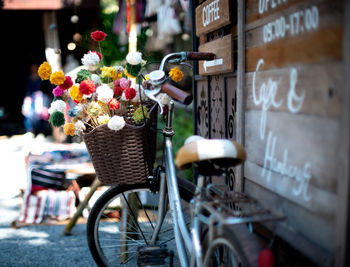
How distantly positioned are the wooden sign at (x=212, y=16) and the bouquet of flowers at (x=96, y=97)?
1.84ft

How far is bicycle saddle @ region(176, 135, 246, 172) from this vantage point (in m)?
1.81

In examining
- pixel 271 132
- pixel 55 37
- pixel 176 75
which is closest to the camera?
pixel 271 132

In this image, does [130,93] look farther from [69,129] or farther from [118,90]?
[69,129]

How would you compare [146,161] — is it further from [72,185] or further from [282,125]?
[72,185]

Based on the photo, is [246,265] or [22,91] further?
[22,91]

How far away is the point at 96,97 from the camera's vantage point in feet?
8.05

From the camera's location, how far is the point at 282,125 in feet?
6.07

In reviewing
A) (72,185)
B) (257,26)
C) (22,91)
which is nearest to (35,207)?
(72,185)

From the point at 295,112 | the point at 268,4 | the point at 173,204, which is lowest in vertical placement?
the point at 173,204

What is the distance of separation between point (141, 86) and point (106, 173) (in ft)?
1.94

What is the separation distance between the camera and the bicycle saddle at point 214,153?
181cm

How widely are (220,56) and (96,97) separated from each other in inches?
36.8

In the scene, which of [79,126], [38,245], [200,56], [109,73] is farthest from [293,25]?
[38,245]

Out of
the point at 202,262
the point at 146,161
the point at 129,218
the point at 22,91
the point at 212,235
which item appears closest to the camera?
the point at 212,235
